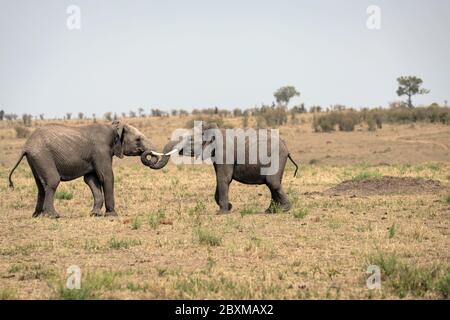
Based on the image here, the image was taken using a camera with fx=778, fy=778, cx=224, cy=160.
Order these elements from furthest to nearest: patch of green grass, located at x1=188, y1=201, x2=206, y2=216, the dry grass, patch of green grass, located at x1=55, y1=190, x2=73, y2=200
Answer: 1. patch of green grass, located at x1=55, y1=190, x2=73, y2=200
2. patch of green grass, located at x1=188, y1=201, x2=206, y2=216
3. the dry grass

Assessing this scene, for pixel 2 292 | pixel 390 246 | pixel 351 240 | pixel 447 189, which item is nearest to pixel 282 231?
pixel 351 240

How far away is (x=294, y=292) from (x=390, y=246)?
3367 millimetres

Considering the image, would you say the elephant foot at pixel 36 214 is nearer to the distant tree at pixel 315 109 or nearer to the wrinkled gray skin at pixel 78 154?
the wrinkled gray skin at pixel 78 154

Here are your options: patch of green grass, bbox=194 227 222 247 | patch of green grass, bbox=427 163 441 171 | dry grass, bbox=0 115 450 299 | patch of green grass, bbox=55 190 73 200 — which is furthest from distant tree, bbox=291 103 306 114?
patch of green grass, bbox=194 227 222 247

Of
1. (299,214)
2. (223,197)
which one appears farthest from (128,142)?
(299,214)

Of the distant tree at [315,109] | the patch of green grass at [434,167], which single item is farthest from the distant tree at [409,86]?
the patch of green grass at [434,167]

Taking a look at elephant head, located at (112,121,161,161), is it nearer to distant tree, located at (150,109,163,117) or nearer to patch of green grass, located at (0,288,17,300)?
patch of green grass, located at (0,288,17,300)

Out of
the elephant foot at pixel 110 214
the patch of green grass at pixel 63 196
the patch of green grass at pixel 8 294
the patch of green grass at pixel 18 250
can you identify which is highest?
the patch of green grass at pixel 8 294

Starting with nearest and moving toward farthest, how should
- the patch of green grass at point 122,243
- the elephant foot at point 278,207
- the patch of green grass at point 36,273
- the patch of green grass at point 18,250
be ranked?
the patch of green grass at point 36,273, the patch of green grass at point 18,250, the patch of green grass at point 122,243, the elephant foot at point 278,207

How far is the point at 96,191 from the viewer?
15875 mm

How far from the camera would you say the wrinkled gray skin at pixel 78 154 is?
1505cm

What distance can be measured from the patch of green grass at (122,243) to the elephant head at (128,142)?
14.1 ft

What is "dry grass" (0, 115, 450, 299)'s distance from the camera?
8.85 metres
